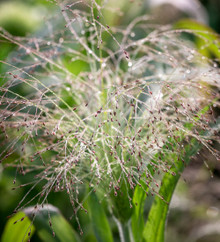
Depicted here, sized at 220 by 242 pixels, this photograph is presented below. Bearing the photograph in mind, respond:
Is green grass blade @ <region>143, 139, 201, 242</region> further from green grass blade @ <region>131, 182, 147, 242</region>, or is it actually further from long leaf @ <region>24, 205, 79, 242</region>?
long leaf @ <region>24, 205, 79, 242</region>

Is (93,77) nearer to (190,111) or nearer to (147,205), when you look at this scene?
(190,111)

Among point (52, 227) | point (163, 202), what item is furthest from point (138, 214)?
point (52, 227)

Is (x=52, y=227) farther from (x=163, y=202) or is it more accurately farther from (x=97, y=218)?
(x=163, y=202)

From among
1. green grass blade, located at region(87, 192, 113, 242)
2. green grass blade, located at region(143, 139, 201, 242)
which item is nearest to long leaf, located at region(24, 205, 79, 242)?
green grass blade, located at region(87, 192, 113, 242)

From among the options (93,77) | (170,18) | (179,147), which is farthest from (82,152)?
(170,18)

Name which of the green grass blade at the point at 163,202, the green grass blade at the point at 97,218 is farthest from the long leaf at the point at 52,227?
the green grass blade at the point at 163,202

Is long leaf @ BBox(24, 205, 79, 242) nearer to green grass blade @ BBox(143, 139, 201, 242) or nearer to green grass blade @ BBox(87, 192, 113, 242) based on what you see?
green grass blade @ BBox(87, 192, 113, 242)

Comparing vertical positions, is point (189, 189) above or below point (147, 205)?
below

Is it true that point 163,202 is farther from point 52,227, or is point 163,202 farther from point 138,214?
point 52,227

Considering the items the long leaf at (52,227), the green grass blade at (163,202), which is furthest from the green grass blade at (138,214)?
the long leaf at (52,227)

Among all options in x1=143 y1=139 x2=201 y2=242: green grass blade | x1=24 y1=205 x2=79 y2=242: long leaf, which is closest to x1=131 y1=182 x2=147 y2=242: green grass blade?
x1=143 y1=139 x2=201 y2=242: green grass blade

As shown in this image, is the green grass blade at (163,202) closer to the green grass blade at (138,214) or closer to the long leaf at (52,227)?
the green grass blade at (138,214)
